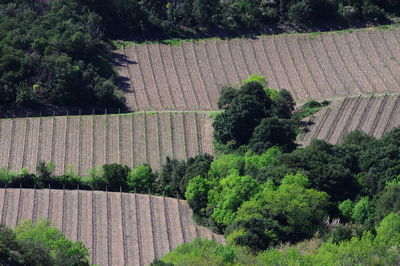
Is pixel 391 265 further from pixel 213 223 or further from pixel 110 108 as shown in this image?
pixel 110 108

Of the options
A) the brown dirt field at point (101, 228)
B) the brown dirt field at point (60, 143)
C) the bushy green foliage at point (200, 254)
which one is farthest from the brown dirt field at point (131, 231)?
the brown dirt field at point (60, 143)

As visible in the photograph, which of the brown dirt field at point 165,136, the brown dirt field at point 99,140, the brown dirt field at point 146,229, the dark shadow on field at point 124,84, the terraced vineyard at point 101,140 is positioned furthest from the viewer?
the dark shadow on field at point 124,84

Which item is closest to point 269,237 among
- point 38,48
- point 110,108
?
point 110,108

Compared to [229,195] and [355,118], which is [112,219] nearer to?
[229,195]

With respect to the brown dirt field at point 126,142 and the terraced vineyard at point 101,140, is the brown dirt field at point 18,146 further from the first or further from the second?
the brown dirt field at point 126,142

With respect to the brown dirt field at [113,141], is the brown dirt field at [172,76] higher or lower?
higher

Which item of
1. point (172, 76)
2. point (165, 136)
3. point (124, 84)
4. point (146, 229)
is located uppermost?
point (172, 76)

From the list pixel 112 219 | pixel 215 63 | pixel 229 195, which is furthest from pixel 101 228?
pixel 215 63
